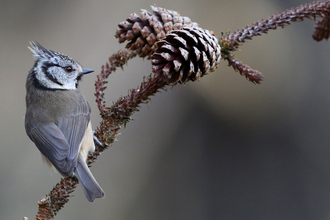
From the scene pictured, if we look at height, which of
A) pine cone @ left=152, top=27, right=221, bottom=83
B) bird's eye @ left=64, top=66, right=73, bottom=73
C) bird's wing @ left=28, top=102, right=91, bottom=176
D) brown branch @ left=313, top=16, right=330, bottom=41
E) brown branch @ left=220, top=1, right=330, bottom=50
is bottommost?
bird's wing @ left=28, top=102, right=91, bottom=176

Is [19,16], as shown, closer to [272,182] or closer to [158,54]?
[158,54]

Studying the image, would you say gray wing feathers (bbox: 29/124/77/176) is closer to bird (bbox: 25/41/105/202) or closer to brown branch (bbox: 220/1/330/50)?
bird (bbox: 25/41/105/202)

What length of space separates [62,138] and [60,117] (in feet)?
0.51

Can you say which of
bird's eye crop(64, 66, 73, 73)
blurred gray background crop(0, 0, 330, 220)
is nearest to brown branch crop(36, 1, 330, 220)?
bird's eye crop(64, 66, 73, 73)

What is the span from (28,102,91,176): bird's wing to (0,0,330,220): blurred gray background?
80 centimetres

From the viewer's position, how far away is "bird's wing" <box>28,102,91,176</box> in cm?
185

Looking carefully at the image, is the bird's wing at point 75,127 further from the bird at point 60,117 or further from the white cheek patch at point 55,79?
the white cheek patch at point 55,79

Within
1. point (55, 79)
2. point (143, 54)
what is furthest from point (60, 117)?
point (143, 54)

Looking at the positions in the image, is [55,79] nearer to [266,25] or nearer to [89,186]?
[89,186]

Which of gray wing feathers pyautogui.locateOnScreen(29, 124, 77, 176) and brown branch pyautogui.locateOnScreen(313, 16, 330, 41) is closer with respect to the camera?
brown branch pyautogui.locateOnScreen(313, 16, 330, 41)

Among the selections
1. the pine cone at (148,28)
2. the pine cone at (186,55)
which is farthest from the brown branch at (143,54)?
the pine cone at (186,55)

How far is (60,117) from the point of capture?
2.01m

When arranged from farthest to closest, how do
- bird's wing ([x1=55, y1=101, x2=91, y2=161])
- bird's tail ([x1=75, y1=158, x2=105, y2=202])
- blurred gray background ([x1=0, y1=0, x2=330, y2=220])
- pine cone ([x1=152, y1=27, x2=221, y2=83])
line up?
blurred gray background ([x1=0, y1=0, x2=330, y2=220]) < bird's wing ([x1=55, y1=101, x2=91, y2=161]) < bird's tail ([x1=75, y1=158, x2=105, y2=202]) < pine cone ([x1=152, y1=27, x2=221, y2=83])

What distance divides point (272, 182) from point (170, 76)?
1875mm
